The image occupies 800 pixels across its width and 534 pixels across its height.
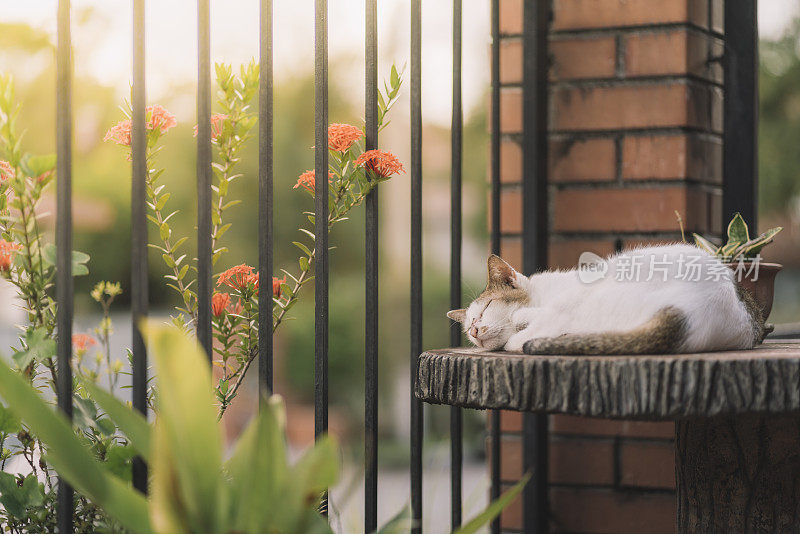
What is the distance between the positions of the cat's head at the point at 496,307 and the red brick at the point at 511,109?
57cm

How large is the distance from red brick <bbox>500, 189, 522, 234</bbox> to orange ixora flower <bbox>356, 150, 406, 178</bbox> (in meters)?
0.59

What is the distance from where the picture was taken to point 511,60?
1.80 m

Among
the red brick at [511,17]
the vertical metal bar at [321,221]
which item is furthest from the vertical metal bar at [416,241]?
the red brick at [511,17]

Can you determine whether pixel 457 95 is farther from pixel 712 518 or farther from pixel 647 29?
pixel 712 518

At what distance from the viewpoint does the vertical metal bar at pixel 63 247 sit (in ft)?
2.98

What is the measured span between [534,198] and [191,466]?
117cm

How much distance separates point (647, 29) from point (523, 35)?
0.27m

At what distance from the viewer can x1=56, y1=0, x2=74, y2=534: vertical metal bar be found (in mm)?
908

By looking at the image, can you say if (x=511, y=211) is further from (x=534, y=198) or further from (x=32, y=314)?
(x=32, y=314)

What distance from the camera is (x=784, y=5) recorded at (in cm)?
213

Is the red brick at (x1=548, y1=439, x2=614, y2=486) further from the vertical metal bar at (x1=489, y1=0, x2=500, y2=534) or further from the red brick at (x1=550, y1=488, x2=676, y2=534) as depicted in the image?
the vertical metal bar at (x1=489, y1=0, x2=500, y2=534)

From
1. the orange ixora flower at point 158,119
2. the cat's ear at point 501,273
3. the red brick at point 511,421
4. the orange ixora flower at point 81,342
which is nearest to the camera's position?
the orange ixora flower at point 158,119

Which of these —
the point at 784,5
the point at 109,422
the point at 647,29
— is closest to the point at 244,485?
the point at 109,422

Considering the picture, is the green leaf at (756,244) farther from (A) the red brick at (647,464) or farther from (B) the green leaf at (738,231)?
(A) the red brick at (647,464)
